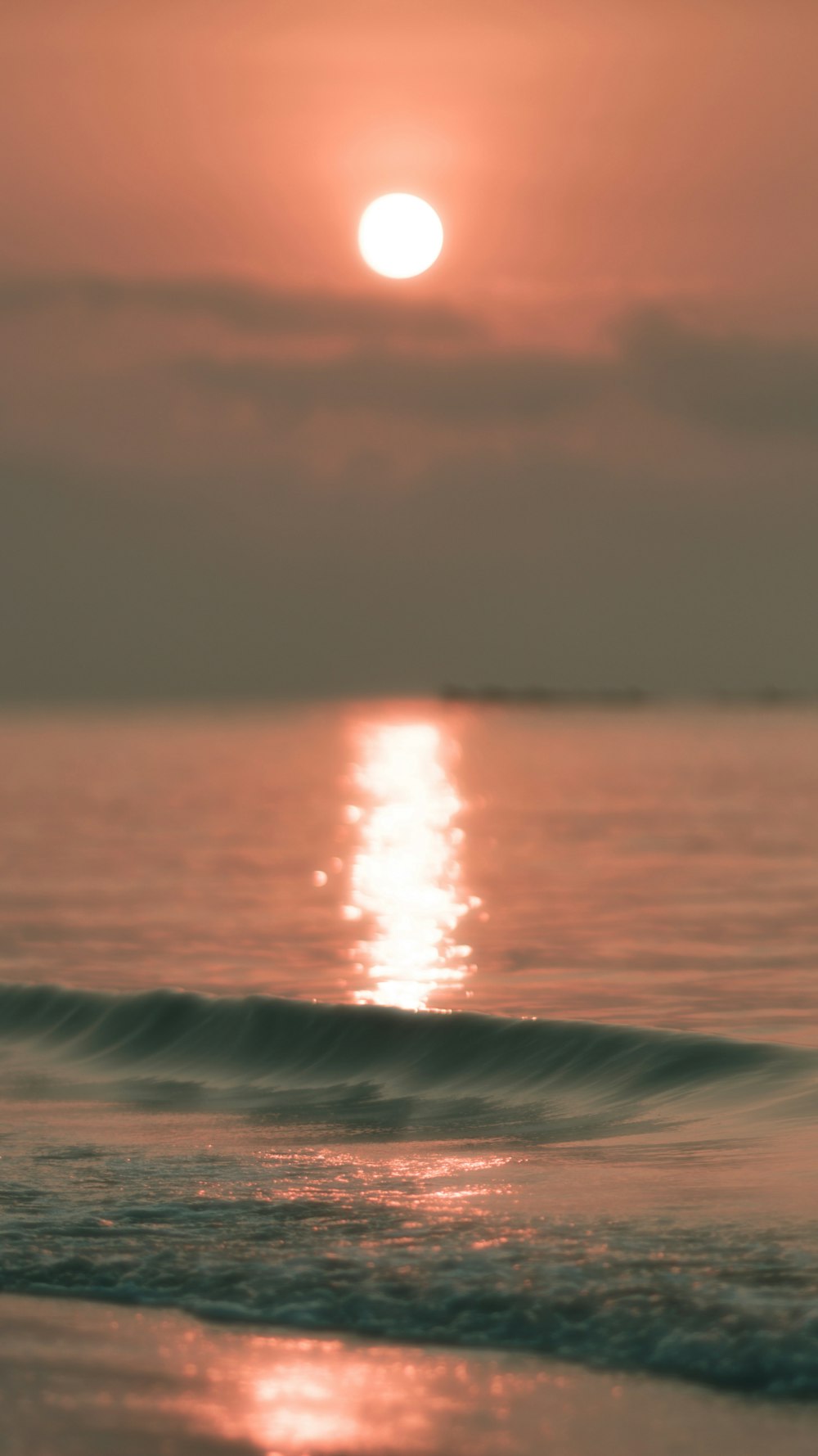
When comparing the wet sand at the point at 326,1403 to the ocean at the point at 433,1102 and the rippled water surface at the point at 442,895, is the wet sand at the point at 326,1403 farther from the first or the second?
the rippled water surface at the point at 442,895

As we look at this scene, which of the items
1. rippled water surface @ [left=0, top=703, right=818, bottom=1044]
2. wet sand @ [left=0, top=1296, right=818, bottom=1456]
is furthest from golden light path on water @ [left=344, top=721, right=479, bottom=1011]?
wet sand @ [left=0, top=1296, right=818, bottom=1456]

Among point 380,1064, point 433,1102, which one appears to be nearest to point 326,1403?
point 433,1102

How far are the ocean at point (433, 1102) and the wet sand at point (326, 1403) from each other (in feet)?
1.02

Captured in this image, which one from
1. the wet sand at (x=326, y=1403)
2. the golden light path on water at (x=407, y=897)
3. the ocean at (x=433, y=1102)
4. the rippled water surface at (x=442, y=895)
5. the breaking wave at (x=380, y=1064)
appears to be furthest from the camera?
the golden light path on water at (x=407, y=897)

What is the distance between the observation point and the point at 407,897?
41906 millimetres

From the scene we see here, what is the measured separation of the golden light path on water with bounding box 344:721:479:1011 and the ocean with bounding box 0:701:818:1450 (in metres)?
0.21

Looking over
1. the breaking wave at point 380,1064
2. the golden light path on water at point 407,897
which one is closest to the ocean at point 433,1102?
the breaking wave at point 380,1064

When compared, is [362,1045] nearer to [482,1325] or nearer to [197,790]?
[482,1325]

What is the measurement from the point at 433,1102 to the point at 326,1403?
9.20 m

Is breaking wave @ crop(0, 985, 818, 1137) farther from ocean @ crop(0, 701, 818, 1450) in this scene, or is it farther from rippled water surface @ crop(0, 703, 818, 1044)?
rippled water surface @ crop(0, 703, 818, 1044)

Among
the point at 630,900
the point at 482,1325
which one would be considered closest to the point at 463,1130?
the point at 482,1325

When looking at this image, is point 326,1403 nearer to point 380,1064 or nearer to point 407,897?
point 380,1064

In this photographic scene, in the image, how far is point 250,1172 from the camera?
1416cm

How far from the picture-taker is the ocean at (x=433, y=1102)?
1062cm
